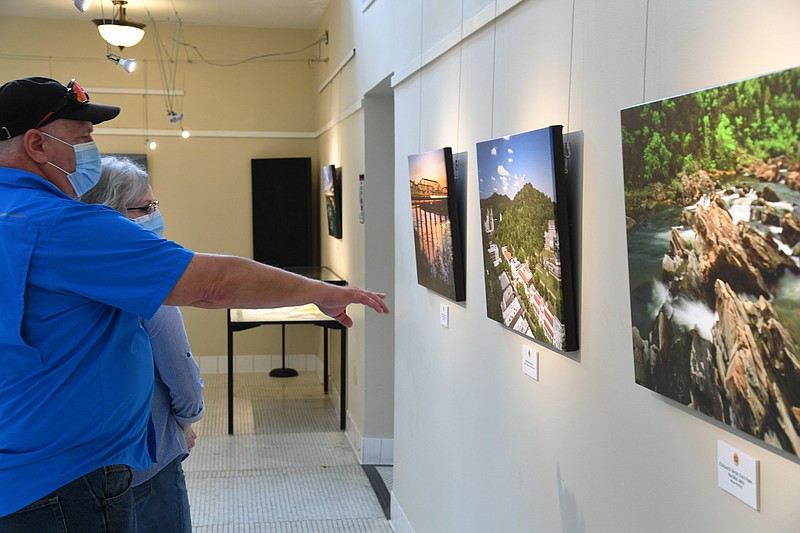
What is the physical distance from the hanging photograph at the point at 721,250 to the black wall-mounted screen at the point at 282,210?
806cm

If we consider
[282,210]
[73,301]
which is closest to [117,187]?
[73,301]

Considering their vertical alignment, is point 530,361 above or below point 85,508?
above

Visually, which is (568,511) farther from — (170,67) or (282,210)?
(170,67)

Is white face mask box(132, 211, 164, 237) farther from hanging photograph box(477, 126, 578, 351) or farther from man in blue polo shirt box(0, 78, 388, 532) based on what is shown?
hanging photograph box(477, 126, 578, 351)

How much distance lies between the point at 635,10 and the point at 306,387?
25.5 ft

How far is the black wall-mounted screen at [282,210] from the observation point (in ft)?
32.0

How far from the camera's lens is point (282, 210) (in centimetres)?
982

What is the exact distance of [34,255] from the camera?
1.86m

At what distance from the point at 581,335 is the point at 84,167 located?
53.8 inches

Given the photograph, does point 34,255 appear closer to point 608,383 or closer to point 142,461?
point 142,461

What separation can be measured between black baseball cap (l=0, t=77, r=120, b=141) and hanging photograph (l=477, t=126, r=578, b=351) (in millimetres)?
1197

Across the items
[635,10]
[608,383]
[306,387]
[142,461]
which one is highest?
[635,10]

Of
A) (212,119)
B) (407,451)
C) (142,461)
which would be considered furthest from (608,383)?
(212,119)

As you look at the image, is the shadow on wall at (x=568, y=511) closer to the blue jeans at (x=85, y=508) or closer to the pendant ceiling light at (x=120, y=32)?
the blue jeans at (x=85, y=508)
